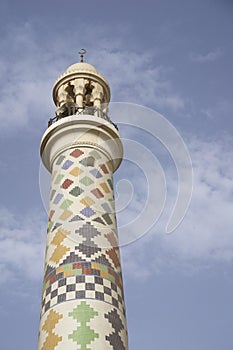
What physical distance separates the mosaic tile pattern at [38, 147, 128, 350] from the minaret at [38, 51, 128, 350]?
0.04 feet

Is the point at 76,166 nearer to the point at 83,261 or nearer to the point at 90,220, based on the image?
the point at 90,220

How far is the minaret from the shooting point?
7305 millimetres

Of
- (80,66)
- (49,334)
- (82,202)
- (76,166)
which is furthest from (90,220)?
(80,66)

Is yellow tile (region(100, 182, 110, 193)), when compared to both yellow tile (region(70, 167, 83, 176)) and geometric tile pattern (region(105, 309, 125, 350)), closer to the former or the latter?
yellow tile (region(70, 167, 83, 176))

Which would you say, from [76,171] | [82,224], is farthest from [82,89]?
[82,224]

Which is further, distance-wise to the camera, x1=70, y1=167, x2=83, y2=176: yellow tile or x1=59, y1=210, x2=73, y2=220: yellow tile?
x1=70, y1=167, x2=83, y2=176: yellow tile

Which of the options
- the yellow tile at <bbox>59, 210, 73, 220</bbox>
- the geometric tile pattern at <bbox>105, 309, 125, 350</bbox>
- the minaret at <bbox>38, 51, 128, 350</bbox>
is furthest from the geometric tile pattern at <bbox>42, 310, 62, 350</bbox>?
the yellow tile at <bbox>59, 210, 73, 220</bbox>

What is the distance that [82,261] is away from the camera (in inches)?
313

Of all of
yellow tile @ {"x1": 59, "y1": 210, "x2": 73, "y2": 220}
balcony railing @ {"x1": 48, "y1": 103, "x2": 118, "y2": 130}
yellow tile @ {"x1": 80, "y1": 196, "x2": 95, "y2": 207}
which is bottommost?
yellow tile @ {"x1": 59, "y1": 210, "x2": 73, "y2": 220}

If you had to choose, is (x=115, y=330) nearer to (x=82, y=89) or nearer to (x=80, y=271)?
(x=80, y=271)

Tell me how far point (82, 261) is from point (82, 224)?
2.23 feet

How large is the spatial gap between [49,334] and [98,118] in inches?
166

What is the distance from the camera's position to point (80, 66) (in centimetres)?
1130

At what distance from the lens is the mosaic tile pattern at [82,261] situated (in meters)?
7.23
